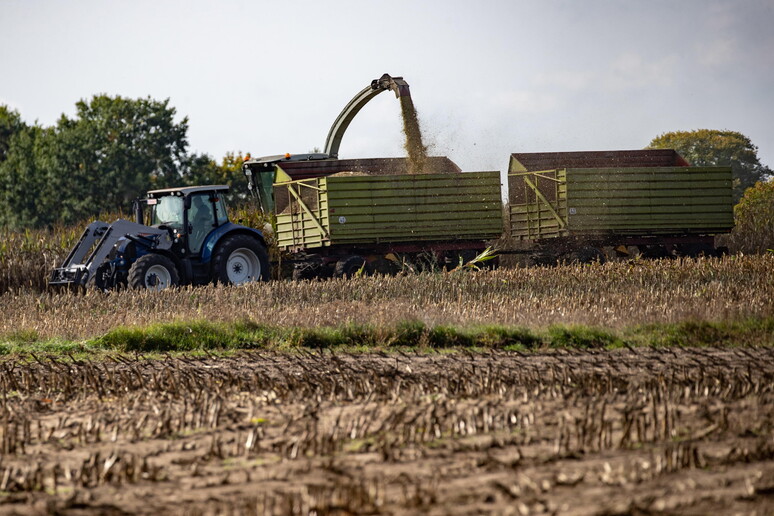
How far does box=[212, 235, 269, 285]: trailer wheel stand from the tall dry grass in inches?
64.8

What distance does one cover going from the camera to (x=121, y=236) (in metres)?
16.5

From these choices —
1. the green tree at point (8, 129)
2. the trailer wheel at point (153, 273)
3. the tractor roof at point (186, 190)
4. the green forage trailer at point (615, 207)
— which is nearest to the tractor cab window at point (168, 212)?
the tractor roof at point (186, 190)

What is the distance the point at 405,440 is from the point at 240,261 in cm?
1313

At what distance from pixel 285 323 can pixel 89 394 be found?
3757mm

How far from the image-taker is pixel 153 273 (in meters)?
16.6

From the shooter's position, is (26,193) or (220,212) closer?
(220,212)

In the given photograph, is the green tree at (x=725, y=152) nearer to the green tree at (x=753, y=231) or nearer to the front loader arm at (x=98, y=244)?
the green tree at (x=753, y=231)

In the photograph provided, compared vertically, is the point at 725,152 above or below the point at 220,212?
above

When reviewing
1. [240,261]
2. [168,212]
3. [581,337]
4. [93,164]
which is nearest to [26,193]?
[93,164]

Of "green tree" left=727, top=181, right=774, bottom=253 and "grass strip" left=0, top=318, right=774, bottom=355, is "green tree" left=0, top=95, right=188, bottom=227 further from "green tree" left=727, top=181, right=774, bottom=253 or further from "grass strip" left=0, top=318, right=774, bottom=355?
"grass strip" left=0, top=318, right=774, bottom=355

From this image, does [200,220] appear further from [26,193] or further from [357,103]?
[26,193]

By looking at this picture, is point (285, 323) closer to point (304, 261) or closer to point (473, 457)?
point (473, 457)

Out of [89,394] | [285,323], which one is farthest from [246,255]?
[89,394]

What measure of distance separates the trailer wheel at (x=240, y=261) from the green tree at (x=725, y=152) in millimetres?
35624
